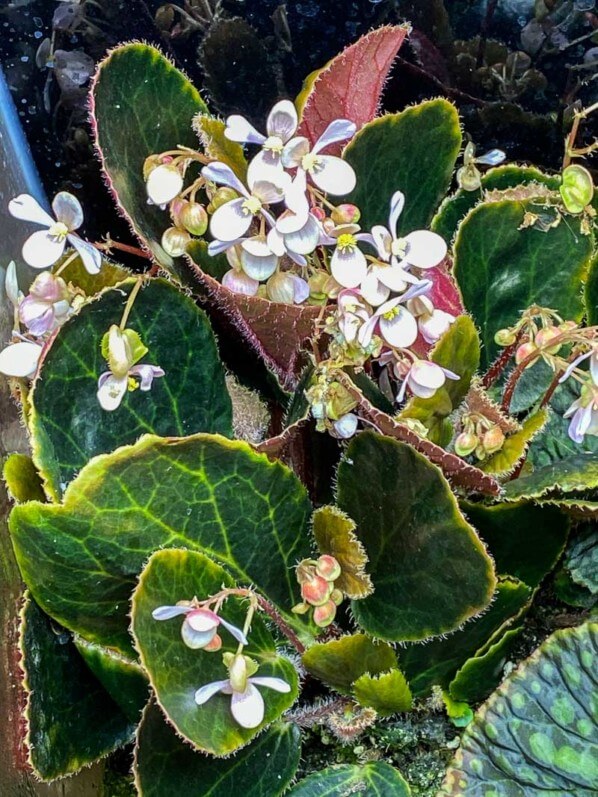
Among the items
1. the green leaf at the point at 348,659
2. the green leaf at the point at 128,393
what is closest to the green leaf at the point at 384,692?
the green leaf at the point at 348,659

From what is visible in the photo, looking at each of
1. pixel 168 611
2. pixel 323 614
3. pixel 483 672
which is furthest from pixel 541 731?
pixel 168 611

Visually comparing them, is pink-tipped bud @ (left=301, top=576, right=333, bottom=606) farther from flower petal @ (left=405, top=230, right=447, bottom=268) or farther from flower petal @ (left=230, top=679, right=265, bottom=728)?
flower petal @ (left=405, top=230, right=447, bottom=268)

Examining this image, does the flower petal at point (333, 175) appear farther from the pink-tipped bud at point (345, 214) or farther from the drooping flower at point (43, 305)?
the drooping flower at point (43, 305)

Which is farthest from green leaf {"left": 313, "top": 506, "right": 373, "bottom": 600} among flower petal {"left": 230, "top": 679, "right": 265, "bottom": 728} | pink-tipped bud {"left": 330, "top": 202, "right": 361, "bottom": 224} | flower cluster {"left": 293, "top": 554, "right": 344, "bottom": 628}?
pink-tipped bud {"left": 330, "top": 202, "right": 361, "bottom": 224}

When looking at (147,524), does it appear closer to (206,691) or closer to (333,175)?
(206,691)

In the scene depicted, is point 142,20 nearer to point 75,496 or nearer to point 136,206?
point 136,206

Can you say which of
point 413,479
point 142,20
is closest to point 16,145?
point 142,20
